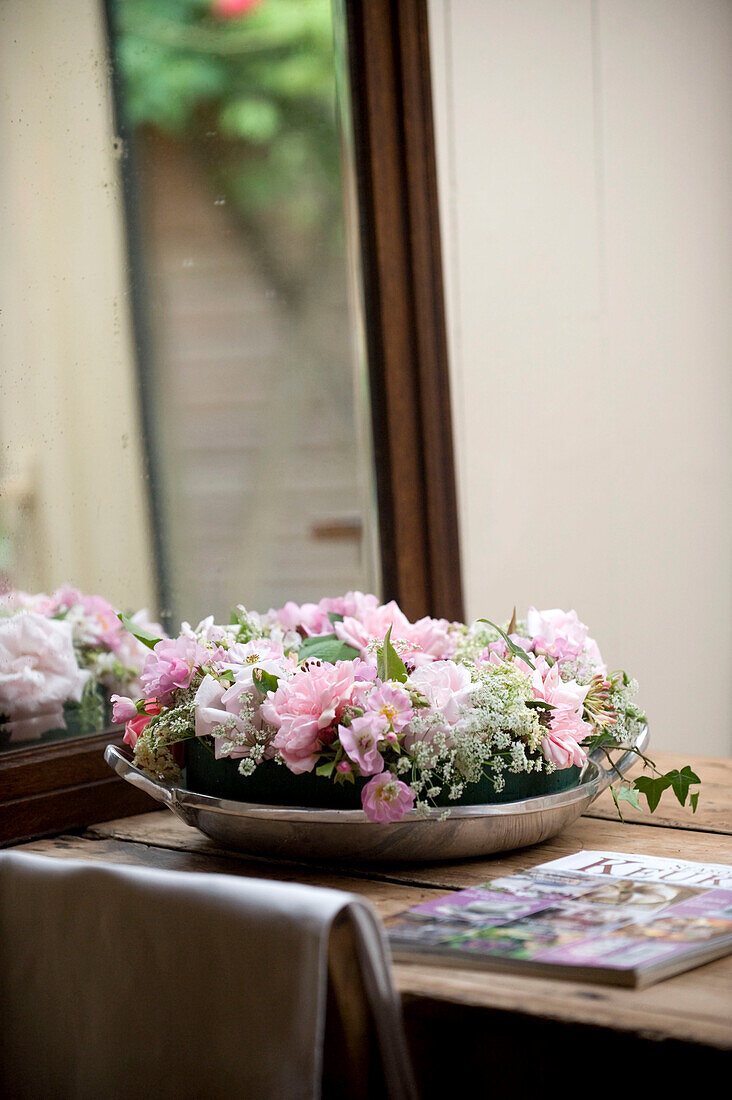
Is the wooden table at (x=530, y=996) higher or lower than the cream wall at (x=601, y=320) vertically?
lower

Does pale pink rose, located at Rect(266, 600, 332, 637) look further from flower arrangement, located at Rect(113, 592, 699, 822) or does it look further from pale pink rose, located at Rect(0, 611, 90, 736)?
pale pink rose, located at Rect(0, 611, 90, 736)

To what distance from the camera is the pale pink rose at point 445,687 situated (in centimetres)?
103

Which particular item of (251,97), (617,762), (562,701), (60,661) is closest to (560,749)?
(562,701)

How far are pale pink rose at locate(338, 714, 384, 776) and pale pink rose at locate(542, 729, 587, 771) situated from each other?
0.56 ft

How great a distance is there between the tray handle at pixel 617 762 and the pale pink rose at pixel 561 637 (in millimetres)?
84

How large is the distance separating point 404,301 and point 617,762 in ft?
2.87

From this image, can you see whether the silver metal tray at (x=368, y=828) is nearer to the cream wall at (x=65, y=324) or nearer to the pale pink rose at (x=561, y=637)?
the pale pink rose at (x=561, y=637)

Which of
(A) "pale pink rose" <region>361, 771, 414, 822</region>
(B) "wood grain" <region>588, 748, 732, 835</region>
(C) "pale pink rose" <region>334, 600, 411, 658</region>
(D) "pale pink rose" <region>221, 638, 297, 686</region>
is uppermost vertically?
(D) "pale pink rose" <region>221, 638, 297, 686</region>

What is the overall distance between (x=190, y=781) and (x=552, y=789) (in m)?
0.34

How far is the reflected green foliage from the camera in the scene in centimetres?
151

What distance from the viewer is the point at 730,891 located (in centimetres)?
95

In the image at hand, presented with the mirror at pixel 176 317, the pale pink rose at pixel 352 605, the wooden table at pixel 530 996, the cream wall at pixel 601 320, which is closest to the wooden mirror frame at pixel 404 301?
the mirror at pixel 176 317

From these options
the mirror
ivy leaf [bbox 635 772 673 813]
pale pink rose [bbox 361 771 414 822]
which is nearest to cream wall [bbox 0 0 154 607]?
the mirror

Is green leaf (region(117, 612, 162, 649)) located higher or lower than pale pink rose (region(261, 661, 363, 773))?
higher
